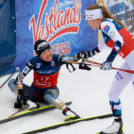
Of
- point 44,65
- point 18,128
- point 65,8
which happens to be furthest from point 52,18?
point 18,128

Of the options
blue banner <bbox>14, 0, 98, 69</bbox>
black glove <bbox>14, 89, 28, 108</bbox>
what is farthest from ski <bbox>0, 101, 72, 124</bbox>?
blue banner <bbox>14, 0, 98, 69</bbox>

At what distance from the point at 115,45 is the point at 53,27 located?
4430 millimetres

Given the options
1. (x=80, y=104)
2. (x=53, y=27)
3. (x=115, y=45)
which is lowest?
(x=80, y=104)

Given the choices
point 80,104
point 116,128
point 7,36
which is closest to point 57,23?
point 7,36

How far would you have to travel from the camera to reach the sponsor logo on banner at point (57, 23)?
22.4 feet

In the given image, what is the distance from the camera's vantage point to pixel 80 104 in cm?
450

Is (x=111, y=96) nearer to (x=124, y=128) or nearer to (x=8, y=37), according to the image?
(x=124, y=128)

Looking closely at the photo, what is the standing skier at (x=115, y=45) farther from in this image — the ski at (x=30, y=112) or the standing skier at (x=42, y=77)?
the ski at (x=30, y=112)

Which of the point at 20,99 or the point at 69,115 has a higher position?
the point at 20,99

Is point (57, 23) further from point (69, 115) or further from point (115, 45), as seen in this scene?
point (115, 45)

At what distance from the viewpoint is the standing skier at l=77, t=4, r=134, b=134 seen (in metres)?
3.01

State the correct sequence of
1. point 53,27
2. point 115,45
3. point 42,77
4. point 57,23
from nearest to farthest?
point 115,45
point 42,77
point 53,27
point 57,23

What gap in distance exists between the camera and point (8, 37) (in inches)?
238

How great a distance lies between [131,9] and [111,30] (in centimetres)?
785
